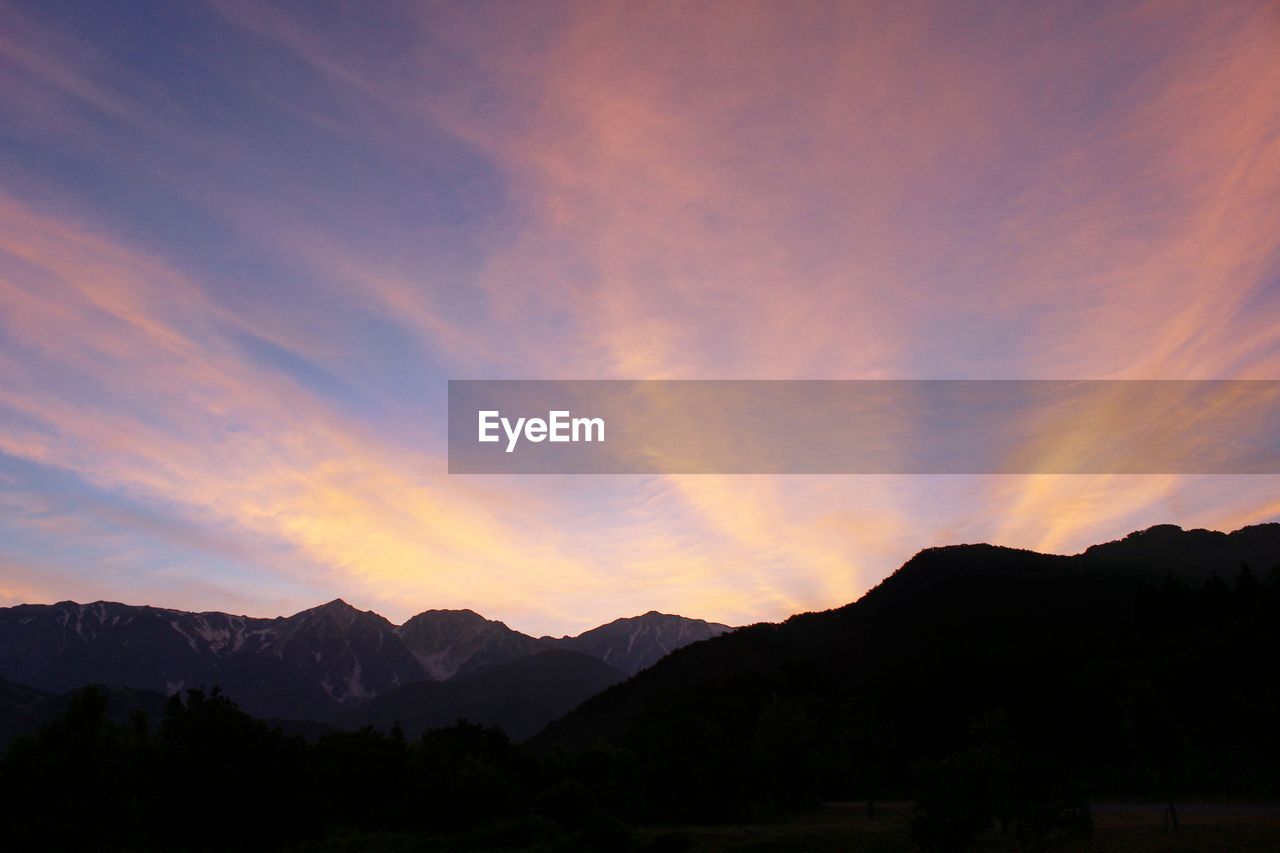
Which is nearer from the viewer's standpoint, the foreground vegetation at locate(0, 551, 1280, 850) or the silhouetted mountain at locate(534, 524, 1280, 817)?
the foreground vegetation at locate(0, 551, 1280, 850)

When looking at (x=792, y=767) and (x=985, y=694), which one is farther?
(x=985, y=694)

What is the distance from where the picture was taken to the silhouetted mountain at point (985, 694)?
166 ft

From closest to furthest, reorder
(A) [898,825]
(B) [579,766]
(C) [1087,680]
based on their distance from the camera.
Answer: (A) [898,825], (B) [579,766], (C) [1087,680]

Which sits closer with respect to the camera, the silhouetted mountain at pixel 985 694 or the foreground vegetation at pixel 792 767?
the foreground vegetation at pixel 792 767

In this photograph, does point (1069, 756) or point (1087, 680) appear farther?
point (1087, 680)

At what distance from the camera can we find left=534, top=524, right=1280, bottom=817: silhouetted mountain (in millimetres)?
50531

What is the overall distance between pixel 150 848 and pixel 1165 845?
43049mm

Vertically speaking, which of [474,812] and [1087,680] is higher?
[1087,680]

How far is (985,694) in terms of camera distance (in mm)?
88000

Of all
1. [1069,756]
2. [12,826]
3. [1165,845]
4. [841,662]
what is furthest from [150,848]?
[841,662]

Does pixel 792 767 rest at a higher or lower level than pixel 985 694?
lower

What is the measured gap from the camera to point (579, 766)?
222 feet

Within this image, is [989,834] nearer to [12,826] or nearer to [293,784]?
[293,784]

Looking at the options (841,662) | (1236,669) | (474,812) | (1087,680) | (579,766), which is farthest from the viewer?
(841,662)
